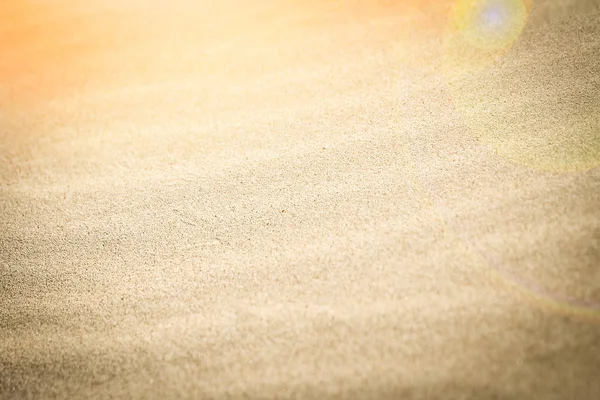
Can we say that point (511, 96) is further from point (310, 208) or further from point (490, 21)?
point (310, 208)

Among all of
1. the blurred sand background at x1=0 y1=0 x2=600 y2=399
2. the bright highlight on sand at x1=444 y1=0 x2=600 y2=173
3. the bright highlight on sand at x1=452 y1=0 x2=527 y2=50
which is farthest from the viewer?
the bright highlight on sand at x1=452 y1=0 x2=527 y2=50

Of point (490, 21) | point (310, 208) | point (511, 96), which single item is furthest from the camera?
point (490, 21)

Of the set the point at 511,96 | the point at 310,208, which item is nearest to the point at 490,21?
the point at 511,96

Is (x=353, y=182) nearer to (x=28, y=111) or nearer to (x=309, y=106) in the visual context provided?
(x=309, y=106)

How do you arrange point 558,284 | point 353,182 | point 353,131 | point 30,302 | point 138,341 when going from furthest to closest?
1. point 353,131
2. point 353,182
3. point 30,302
4. point 138,341
5. point 558,284

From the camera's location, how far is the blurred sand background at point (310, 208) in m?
2.20

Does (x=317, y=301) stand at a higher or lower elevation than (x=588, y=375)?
higher

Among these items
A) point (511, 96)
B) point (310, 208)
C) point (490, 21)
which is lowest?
point (310, 208)

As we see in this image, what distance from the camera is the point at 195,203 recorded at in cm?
287

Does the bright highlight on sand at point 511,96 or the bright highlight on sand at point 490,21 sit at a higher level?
the bright highlight on sand at point 490,21

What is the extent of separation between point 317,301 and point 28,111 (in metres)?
3.35

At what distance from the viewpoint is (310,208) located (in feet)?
8.96

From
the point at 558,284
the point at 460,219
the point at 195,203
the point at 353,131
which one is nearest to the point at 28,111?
the point at 195,203

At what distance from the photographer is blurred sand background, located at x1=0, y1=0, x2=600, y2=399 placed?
2.20m
